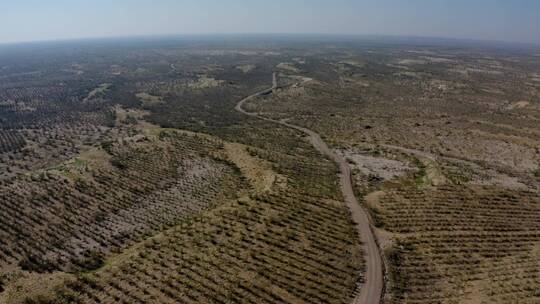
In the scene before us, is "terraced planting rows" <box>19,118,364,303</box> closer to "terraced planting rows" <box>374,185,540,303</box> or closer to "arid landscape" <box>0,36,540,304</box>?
"arid landscape" <box>0,36,540,304</box>

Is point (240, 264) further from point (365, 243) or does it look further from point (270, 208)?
point (365, 243)

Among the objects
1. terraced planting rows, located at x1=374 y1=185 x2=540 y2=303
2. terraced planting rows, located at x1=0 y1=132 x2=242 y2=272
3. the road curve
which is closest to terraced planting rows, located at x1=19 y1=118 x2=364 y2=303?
the road curve

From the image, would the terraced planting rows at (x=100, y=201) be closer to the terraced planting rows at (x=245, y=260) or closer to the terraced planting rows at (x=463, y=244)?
the terraced planting rows at (x=245, y=260)

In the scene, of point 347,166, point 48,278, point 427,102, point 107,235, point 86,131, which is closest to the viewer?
point 48,278

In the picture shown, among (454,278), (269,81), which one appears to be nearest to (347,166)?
(454,278)

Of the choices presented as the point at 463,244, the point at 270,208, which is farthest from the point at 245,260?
the point at 463,244

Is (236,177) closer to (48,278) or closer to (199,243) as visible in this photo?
(199,243)

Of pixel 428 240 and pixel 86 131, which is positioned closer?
pixel 428 240

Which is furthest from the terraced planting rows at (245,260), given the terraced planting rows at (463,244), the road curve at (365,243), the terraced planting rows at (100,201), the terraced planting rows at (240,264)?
the terraced planting rows at (463,244)

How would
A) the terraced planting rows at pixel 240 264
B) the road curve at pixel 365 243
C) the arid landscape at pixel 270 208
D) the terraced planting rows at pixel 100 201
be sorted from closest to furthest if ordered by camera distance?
the terraced planting rows at pixel 240 264, the road curve at pixel 365 243, the arid landscape at pixel 270 208, the terraced planting rows at pixel 100 201

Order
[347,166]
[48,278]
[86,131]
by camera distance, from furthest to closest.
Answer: [86,131] < [347,166] < [48,278]
